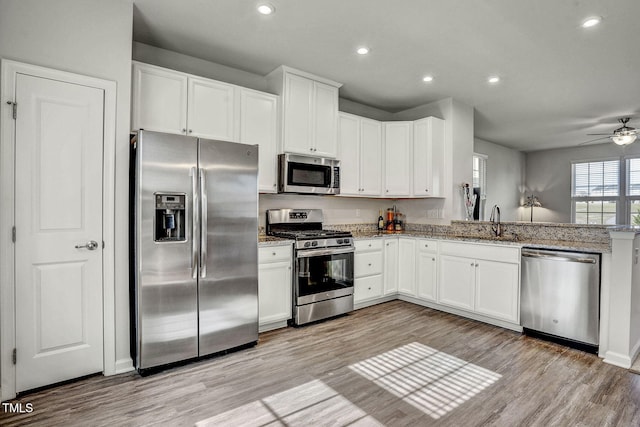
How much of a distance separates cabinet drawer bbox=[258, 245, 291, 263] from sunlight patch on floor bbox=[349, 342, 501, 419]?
48.0 inches

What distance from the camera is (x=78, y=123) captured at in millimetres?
2334

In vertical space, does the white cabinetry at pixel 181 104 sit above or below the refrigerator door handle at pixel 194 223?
above

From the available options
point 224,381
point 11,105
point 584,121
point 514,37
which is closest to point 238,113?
point 11,105

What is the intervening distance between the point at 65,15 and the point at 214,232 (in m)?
1.79

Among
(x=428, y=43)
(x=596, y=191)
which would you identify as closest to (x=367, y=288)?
(x=428, y=43)

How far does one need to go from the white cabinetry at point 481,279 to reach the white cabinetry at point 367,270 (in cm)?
74

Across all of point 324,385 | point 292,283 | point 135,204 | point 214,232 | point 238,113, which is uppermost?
point 238,113

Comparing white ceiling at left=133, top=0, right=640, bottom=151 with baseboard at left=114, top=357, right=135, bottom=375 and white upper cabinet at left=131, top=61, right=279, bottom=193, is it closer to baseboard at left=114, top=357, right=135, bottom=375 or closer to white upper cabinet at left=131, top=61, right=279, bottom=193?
white upper cabinet at left=131, top=61, right=279, bottom=193

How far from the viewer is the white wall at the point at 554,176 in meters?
7.81

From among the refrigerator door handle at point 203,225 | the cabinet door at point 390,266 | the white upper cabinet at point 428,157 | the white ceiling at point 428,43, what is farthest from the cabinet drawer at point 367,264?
the white ceiling at point 428,43

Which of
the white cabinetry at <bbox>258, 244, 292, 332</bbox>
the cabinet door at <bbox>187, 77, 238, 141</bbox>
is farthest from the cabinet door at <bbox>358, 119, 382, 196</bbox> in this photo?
the cabinet door at <bbox>187, 77, 238, 141</bbox>

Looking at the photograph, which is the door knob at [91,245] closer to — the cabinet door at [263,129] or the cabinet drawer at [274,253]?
the cabinet drawer at [274,253]

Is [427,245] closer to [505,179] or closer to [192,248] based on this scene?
[192,248]

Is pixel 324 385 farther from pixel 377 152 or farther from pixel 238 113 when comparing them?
pixel 377 152
